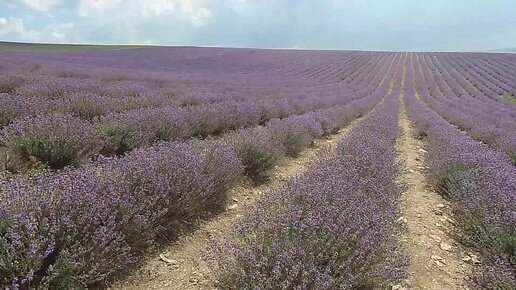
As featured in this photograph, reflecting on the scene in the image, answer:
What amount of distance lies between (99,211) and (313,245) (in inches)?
52.9

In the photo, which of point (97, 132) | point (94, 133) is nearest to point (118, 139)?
point (97, 132)

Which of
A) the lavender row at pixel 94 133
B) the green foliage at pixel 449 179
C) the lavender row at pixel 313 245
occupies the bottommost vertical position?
the green foliage at pixel 449 179

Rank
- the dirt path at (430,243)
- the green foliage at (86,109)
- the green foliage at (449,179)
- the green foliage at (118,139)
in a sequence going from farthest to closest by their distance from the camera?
1. the green foliage at (86,109)
2. the green foliage at (118,139)
3. the green foliage at (449,179)
4. the dirt path at (430,243)

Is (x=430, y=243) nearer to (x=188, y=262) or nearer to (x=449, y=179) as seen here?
(x=449, y=179)

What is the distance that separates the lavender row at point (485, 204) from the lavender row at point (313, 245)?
717mm

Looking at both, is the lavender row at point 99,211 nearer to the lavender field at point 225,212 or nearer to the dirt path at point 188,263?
the lavender field at point 225,212

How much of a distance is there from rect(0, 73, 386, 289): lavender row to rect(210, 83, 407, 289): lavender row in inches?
24.4

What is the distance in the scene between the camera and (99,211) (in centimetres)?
234

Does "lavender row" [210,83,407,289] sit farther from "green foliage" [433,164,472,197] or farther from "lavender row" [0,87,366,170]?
"lavender row" [0,87,366,170]

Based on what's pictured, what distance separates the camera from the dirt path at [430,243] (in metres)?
2.94

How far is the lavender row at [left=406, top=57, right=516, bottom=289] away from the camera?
269cm

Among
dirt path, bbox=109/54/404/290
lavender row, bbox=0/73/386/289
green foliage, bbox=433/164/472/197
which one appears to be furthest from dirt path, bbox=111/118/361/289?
green foliage, bbox=433/164/472/197

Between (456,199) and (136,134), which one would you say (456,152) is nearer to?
(456,199)

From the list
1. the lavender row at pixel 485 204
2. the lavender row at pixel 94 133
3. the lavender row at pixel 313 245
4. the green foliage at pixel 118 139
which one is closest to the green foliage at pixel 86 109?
the lavender row at pixel 94 133
